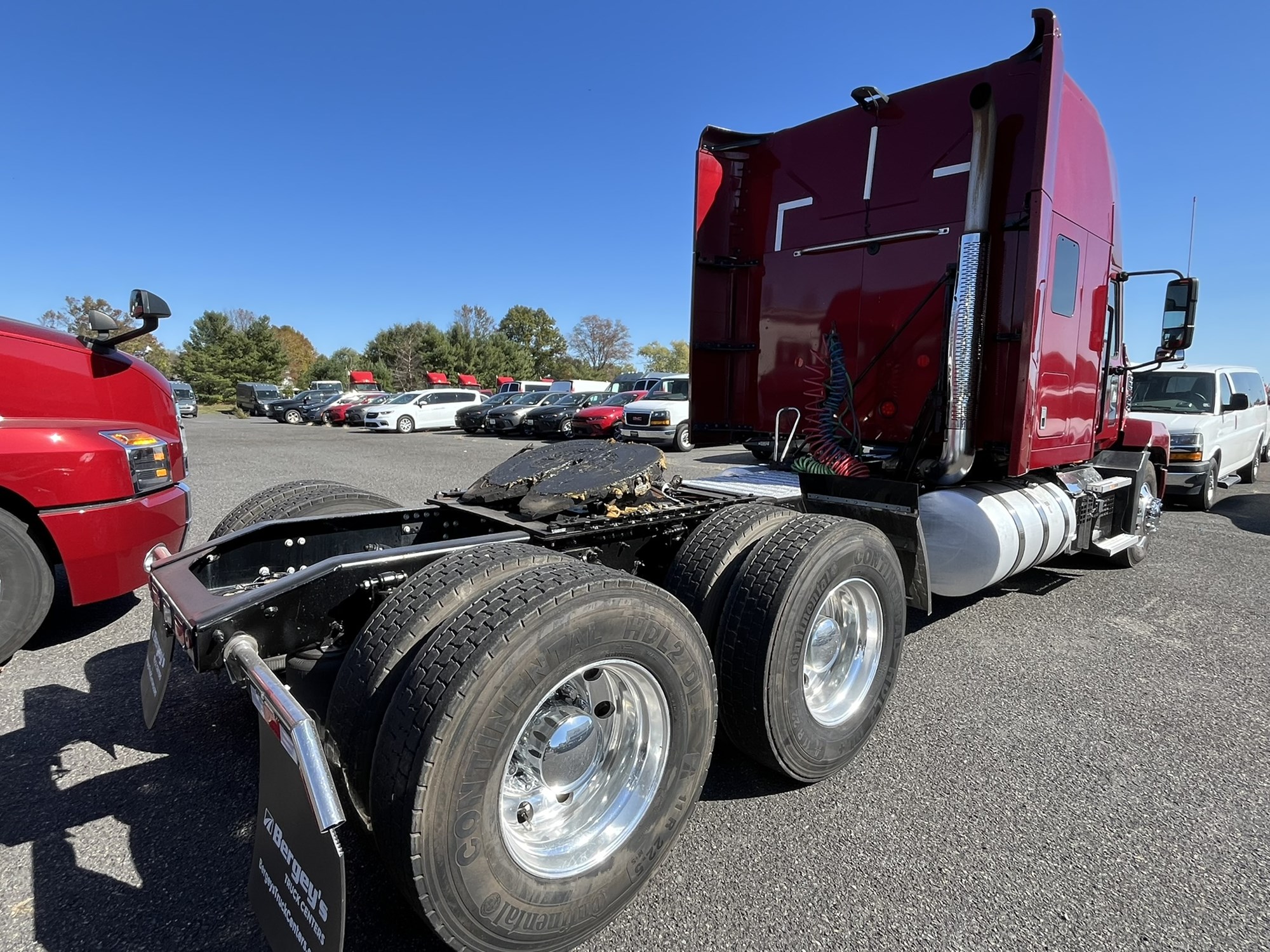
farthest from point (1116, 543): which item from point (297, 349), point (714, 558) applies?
point (297, 349)

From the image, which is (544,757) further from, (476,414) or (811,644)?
(476,414)

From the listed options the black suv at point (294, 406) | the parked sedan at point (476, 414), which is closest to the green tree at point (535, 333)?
the black suv at point (294, 406)

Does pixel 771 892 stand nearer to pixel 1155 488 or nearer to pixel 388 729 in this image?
pixel 388 729

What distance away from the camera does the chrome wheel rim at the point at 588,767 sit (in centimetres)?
197

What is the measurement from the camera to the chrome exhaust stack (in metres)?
3.82

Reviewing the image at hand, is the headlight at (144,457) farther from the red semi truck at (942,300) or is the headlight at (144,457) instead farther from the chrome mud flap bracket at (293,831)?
the red semi truck at (942,300)

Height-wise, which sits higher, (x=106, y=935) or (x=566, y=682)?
(x=566, y=682)

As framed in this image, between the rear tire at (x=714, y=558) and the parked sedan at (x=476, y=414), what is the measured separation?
72.5 feet

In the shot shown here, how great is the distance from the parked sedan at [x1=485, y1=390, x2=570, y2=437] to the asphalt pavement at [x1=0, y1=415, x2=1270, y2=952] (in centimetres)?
1913

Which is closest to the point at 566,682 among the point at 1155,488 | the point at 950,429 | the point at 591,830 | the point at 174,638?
the point at 591,830

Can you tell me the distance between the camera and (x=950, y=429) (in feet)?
12.9

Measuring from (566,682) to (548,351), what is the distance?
77305mm

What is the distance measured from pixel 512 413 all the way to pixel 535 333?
185 ft

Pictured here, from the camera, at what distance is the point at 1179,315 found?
5195mm
